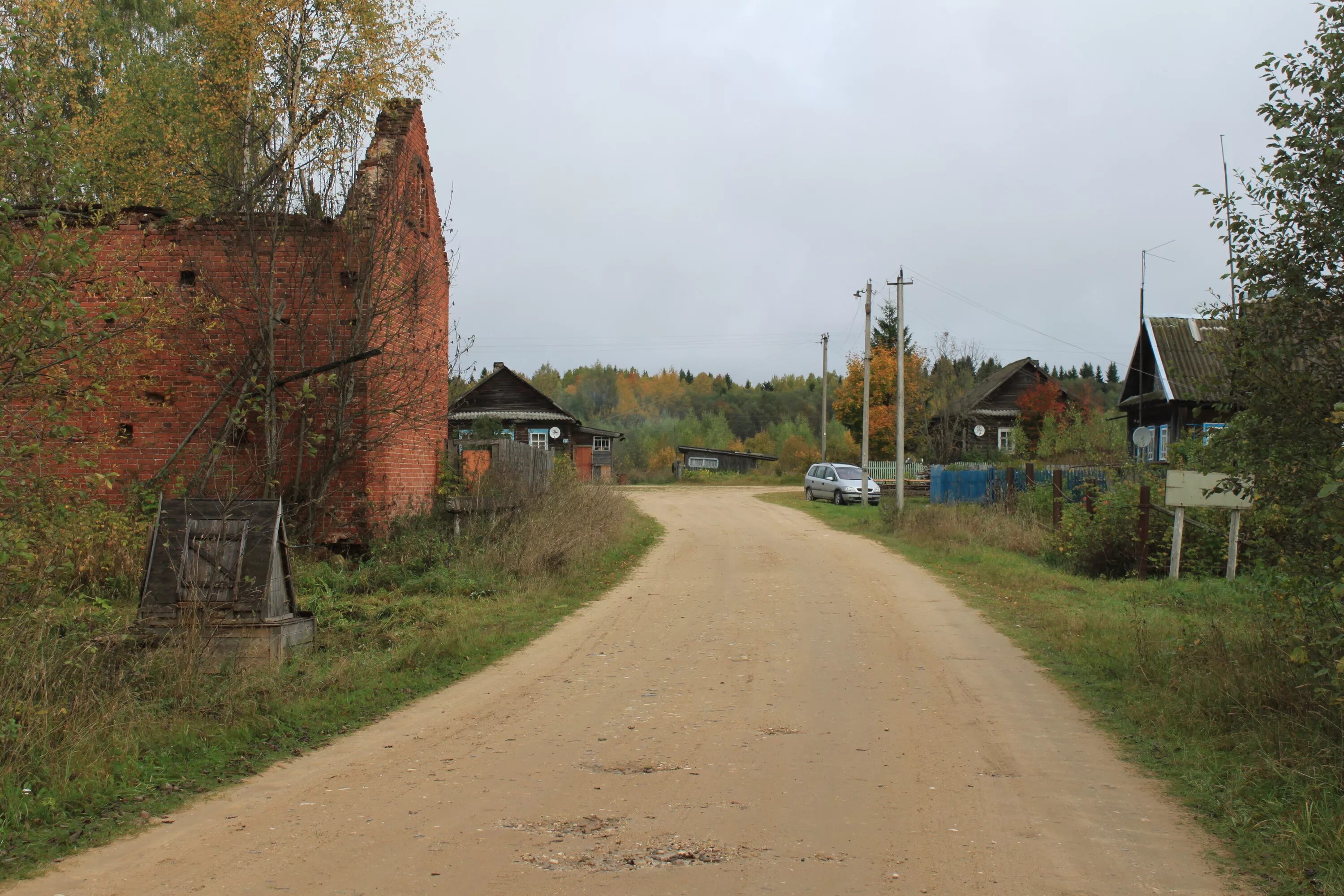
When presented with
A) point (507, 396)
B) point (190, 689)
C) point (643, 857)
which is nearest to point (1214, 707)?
point (643, 857)

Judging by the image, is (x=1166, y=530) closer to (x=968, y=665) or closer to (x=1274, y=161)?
(x=968, y=665)

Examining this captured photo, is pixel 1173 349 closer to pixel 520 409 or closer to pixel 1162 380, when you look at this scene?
pixel 1162 380

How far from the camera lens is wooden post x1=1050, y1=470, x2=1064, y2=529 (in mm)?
19547

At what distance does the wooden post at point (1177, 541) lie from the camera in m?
14.8

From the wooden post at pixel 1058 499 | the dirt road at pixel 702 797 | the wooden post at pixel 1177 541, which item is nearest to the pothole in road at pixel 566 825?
the dirt road at pixel 702 797

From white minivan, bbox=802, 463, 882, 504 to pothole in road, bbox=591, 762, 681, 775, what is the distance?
1219 inches

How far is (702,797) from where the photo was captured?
219 inches

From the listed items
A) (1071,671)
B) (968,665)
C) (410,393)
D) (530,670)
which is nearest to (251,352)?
(410,393)

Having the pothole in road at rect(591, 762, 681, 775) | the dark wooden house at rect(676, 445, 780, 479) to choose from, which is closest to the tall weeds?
the pothole in road at rect(591, 762, 681, 775)

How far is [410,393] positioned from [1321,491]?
42.8 ft

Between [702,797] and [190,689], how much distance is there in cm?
434

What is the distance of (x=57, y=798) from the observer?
532 cm

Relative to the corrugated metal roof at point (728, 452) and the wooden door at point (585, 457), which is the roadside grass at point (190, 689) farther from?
the corrugated metal roof at point (728, 452)

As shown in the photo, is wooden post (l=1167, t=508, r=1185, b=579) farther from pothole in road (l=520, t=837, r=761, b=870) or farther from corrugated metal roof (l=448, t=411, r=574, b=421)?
corrugated metal roof (l=448, t=411, r=574, b=421)
